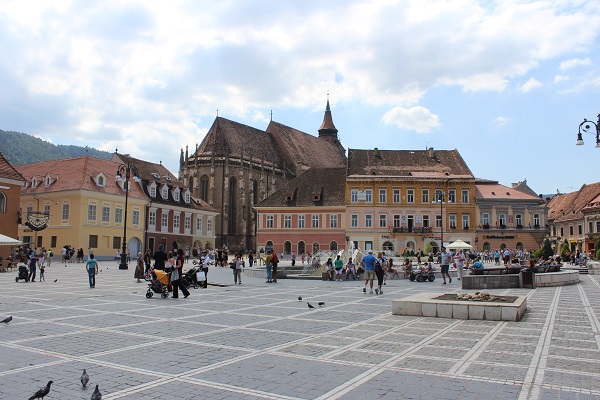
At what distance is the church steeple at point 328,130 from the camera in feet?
375

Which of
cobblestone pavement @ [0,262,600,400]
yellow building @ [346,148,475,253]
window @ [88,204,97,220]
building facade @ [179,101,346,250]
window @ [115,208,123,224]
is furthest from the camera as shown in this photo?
building facade @ [179,101,346,250]

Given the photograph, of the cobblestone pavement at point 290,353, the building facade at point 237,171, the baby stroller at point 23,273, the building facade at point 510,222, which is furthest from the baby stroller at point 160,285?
the building facade at point 237,171

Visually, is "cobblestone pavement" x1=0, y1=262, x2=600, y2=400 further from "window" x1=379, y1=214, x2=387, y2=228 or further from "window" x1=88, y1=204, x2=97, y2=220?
"window" x1=379, y1=214, x2=387, y2=228

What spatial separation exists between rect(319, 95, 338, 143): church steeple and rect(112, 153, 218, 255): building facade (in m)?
A: 51.8

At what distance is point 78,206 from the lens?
156ft

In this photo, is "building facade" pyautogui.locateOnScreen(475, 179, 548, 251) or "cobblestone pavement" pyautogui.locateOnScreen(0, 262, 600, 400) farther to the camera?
"building facade" pyautogui.locateOnScreen(475, 179, 548, 251)

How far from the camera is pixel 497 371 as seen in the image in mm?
7449

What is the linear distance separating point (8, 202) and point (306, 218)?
34649 mm

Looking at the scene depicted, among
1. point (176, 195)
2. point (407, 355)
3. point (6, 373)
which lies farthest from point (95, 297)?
point (176, 195)

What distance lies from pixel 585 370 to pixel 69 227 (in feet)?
156

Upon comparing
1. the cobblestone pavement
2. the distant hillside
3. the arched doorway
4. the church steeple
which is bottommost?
the cobblestone pavement

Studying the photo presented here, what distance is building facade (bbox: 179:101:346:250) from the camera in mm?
79312

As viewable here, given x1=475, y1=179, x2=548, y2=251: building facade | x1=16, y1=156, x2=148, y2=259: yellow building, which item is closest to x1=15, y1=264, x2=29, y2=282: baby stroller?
x1=16, y1=156, x2=148, y2=259: yellow building

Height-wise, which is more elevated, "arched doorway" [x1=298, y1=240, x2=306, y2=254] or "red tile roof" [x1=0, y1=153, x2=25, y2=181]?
"red tile roof" [x1=0, y1=153, x2=25, y2=181]
